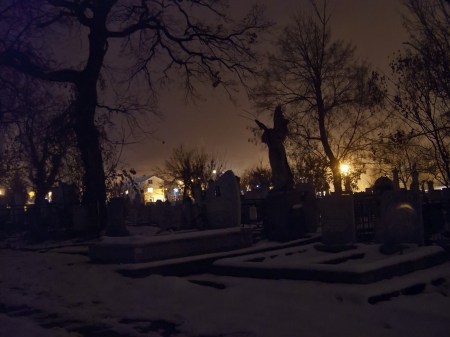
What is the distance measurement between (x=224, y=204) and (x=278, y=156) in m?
2.15

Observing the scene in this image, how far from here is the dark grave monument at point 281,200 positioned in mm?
13438

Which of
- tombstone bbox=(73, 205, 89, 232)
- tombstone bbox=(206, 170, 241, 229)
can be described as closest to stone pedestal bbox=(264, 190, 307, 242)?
tombstone bbox=(206, 170, 241, 229)

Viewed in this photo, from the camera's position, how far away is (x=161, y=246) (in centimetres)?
1063

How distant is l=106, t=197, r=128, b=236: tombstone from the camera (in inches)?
586

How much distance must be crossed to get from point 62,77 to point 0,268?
10.9 m

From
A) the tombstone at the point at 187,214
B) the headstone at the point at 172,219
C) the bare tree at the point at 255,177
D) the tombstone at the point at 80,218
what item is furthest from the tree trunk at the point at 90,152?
the bare tree at the point at 255,177

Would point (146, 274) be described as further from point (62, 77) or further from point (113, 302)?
point (62, 77)

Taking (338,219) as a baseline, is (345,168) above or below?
above

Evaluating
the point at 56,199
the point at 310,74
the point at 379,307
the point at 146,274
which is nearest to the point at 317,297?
the point at 379,307

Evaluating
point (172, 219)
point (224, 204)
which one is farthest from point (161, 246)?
point (172, 219)

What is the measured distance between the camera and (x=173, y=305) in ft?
23.2

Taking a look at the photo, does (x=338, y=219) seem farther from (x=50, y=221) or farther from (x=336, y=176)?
(x=336, y=176)

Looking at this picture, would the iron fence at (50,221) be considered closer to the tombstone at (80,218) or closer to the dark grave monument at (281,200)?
the tombstone at (80,218)

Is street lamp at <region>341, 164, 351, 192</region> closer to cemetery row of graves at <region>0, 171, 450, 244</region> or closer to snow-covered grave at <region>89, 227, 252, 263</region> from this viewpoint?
cemetery row of graves at <region>0, 171, 450, 244</region>
